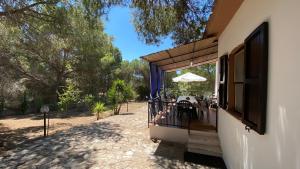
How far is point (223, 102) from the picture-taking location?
6.23 metres

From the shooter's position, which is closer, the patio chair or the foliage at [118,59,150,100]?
the patio chair

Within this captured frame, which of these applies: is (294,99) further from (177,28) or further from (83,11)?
(83,11)

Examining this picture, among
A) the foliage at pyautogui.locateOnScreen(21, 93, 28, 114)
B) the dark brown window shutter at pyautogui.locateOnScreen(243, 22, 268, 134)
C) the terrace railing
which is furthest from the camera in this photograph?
the foliage at pyautogui.locateOnScreen(21, 93, 28, 114)

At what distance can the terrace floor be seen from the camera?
5.85m

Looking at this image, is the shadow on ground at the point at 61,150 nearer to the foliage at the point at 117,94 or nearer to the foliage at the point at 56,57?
the foliage at the point at 56,57

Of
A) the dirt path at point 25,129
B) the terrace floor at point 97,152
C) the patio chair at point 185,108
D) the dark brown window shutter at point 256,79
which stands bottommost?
the dirt path at point 25,129

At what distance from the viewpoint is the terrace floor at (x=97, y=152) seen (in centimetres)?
585

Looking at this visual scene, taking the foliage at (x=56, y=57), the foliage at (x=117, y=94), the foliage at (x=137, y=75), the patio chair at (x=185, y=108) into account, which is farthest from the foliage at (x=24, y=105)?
the patio chair at (x=185, y=108)

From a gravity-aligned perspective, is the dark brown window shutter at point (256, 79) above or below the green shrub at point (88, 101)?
above

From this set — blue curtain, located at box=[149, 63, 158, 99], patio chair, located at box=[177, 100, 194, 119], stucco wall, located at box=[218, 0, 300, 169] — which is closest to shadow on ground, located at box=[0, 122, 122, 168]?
blue curtain, located at box=[149, 63, 158, 99]

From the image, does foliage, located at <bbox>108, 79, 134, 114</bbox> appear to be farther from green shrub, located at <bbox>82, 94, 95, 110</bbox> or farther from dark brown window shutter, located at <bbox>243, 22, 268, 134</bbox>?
dark brown window shutter, located at <bbox>243, 22, 268, 134</bbox>

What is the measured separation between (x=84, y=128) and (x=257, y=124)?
819 cm

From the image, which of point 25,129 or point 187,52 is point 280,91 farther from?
point 25,129

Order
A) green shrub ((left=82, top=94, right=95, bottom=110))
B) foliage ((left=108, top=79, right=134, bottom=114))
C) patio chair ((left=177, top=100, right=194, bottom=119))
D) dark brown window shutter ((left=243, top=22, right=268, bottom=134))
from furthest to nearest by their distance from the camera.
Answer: green shrub ((left=82, top=94, right=95, bottom=110)) < foliage ((left=108, top=79, right=134, bottom=114)) < patio chair ((left=177, top=100, right=194, bottom=119)) < dark brown window shutter ((left=243, top=22, right=268, bottom=134))
